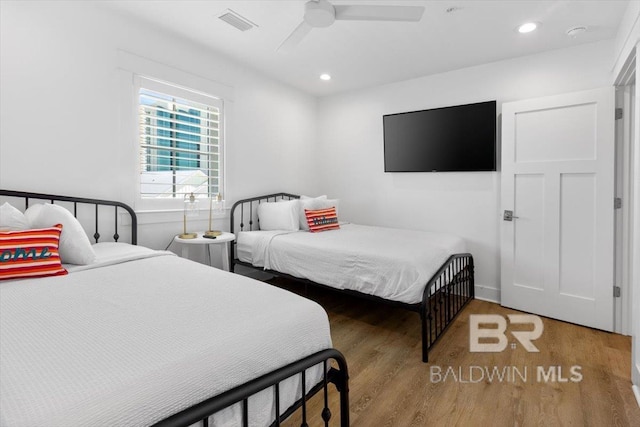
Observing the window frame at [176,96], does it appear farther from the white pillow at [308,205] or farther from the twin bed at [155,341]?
the white pillow at [308,205]

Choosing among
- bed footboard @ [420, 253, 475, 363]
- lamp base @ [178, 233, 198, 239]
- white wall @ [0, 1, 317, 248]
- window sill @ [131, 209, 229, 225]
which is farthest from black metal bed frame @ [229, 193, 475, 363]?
white wall @ [0, 1, 317, 248]

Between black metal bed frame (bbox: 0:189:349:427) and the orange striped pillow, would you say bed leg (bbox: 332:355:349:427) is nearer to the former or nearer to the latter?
black metal bed frame (bbox: 0:189:349:427)

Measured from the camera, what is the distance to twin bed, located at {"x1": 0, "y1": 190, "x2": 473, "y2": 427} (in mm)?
812

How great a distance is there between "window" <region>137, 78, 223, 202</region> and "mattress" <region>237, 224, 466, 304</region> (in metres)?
0.77

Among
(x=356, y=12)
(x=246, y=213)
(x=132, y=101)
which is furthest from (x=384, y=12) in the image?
(x=246, y=213)

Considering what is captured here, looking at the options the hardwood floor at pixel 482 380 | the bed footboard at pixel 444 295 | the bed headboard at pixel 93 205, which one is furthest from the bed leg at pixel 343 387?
the bed headboard at pixel 93 205

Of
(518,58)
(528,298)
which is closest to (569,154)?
(518,58)

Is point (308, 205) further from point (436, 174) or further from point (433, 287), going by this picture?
point (433, 287)

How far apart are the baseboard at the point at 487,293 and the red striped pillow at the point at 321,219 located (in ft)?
5.65

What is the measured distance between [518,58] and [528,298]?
2.41m

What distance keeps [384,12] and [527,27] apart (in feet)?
5.11

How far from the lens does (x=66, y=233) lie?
197 cm

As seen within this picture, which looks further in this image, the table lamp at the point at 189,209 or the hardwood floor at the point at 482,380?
the table lamp at the point at 189,209

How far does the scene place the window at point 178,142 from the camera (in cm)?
292
